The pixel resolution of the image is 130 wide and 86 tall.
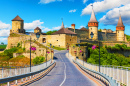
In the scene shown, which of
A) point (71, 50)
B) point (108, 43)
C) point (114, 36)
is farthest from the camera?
point (114, 36)

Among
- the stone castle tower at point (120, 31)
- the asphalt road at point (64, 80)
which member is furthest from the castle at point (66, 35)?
the asphalt road at point (64, 80)

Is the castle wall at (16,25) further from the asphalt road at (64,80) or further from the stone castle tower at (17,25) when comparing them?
the asphalt road at (64,80)

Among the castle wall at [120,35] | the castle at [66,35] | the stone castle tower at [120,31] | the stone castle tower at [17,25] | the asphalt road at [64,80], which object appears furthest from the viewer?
the stone castle tower at [120,31]

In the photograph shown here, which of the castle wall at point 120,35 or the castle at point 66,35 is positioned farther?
the castle wall at point 120,35

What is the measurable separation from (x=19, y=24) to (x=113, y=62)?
1870 inches

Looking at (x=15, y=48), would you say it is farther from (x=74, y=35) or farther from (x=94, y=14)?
(x=94, y=14)

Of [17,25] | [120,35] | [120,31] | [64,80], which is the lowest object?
[64,80]

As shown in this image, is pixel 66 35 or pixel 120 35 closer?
pixel 66 35

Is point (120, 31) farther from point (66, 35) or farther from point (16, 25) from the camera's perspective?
point (16, 25)

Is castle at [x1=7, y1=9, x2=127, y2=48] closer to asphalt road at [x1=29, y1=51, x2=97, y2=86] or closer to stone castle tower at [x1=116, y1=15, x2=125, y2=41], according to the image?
stone castle tower at [x1=116, y1=15, x2=125, y2=41]

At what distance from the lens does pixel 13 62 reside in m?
64.8

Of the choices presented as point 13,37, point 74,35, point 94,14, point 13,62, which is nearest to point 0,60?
point 13,62

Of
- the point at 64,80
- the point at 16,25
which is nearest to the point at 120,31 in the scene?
the point at 16,25

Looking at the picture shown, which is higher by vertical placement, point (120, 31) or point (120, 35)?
point (120, 31)
